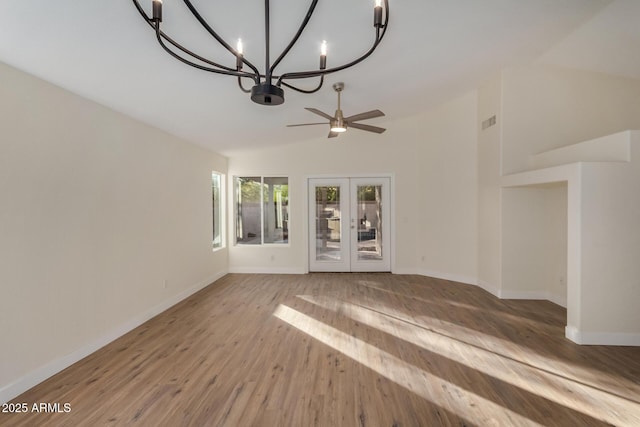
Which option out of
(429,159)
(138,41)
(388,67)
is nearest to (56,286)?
(138,41)

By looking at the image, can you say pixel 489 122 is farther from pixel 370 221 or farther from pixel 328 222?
pixel 328 222

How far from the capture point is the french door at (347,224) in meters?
6.45

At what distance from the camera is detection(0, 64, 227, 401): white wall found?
222cm

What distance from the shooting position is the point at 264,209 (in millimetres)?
6535

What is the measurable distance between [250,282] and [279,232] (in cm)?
132

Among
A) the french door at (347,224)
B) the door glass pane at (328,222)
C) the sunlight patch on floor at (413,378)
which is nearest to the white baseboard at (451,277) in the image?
the french door at (347,224)

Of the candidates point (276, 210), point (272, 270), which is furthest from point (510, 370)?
point (276, 210)

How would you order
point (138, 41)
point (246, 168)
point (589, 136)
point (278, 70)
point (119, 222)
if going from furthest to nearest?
point (246, 168)
point (589, 136)
point (119, 222)
point (278, 70)
point (138, 41)

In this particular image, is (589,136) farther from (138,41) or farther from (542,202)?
(138,41)

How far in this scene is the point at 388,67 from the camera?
11.1 feet

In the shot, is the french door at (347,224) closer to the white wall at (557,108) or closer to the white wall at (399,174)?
the white wall at (399,174)

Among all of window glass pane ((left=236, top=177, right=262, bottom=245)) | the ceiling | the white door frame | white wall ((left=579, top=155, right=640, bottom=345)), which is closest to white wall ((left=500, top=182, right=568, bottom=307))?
white wall ((left=579, top=155, right=640, bottom=345))

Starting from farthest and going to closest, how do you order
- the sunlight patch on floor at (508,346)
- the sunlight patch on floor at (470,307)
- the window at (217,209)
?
the window at (217,209) < the sunlight patch on floor at (470,307) < the sunlight patch on floor at (508,346)

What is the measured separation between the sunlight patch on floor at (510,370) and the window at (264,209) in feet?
9.78
